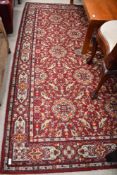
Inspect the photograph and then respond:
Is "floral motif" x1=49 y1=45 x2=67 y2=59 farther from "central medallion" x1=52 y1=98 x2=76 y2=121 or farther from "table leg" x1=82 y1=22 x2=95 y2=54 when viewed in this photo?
"central medallion" x1=52 y1=98 x2=76 y2=121

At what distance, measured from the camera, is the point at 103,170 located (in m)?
1.41

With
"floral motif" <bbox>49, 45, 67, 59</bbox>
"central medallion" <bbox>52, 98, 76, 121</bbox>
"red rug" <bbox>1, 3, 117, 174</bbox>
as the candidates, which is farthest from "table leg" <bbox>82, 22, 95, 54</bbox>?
"central medallion" <bbox>52, 98, 76, 121</bbox>

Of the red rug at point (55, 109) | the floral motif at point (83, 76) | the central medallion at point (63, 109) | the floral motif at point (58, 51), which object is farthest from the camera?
the floral motif at point (58, 51)

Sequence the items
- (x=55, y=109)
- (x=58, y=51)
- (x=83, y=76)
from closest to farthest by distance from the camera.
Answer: (x=55, y=109) < (x=83, y=76) < (x=58, y=51)

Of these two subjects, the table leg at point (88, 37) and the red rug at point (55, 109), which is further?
the table leg at point (88, 37)

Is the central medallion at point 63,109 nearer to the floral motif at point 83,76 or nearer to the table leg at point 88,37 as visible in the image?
the floral motif at point 83,76

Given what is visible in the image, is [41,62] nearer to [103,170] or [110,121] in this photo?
[110,121]

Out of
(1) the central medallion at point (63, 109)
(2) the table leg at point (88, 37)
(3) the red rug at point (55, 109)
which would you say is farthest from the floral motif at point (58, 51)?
(1) the central medallion at point (63, 109)

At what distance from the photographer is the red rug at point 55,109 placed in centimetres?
144

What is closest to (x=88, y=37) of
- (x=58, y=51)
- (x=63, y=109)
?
(x=58, y=51)

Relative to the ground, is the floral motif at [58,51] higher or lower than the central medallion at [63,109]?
higher

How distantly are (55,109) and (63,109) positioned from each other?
0.07 m

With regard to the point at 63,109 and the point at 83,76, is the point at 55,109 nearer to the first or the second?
A: the point at 63,109

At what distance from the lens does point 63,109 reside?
172 centimetres
